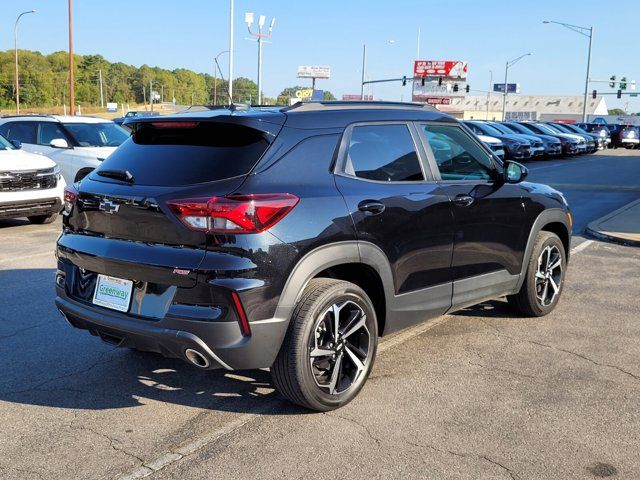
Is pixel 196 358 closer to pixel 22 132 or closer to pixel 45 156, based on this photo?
pixel 45 156

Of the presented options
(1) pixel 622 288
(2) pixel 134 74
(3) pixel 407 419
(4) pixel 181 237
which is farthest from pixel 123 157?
(2) pixel 134 74

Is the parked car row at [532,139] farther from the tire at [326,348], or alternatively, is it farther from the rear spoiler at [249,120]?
the rear spoiler at [249,120]

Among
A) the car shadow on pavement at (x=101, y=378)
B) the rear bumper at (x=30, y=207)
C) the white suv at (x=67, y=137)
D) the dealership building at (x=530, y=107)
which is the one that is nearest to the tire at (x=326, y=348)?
the car shadow on pavement at (x=101, y=378)

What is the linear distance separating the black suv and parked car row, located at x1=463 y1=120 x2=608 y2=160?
21.0 metres

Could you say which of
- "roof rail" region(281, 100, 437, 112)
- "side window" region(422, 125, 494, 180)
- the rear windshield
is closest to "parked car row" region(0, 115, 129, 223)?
the rear windshield

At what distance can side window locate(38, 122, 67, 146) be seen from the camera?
12930 millimetres

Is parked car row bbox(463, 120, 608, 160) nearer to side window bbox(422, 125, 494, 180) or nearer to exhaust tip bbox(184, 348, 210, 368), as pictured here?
side window bbox(422, 125, 494, 180)

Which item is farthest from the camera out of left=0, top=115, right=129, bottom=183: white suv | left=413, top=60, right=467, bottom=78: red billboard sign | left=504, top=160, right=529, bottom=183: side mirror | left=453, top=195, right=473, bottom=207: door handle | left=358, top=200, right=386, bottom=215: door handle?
left=413, top=60, right=467, bottom=78: red billboard sign

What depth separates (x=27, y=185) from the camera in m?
10.5

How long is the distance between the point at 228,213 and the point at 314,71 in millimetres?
122415

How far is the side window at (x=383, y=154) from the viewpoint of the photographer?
166 inches

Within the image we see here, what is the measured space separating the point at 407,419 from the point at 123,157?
2329 millimetres

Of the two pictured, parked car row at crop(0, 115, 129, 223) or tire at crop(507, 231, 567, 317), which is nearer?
tire at crop(507, 231, 567, 317)

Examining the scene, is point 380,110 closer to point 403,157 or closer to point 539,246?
point 403,157
